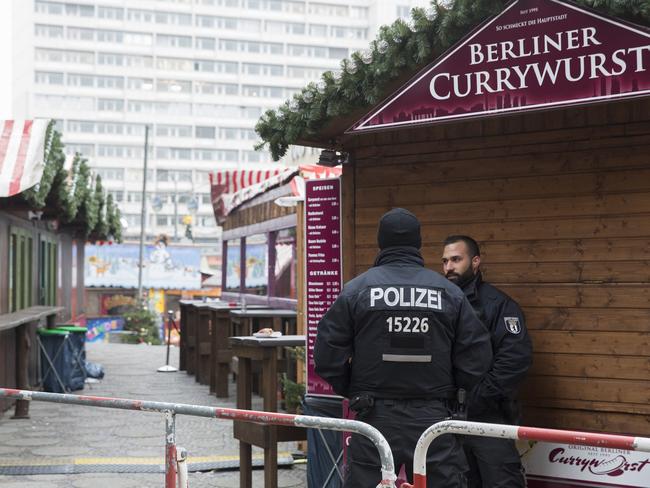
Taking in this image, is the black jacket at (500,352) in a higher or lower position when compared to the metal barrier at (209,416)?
higher

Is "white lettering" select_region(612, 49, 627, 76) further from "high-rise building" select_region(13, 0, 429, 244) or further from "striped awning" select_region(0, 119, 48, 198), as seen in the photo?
"high-rise building" select_region(13, 0, 429, 244)

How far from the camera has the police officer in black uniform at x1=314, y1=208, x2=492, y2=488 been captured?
15.6ft

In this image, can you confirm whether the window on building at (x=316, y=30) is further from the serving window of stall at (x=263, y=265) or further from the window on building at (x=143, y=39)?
the serving window of stall at (x=263, y=265)

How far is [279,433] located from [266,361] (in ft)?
1.68

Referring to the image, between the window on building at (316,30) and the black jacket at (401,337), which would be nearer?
the black jacket at (401,337)

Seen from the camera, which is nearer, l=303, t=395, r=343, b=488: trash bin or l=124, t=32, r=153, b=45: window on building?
l=303, t=395, r=343, b=488: trash bin

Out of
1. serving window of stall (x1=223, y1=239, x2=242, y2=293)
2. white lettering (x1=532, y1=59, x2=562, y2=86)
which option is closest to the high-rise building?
serving window of stall (x1=223, y1=239, x2=242, y2=293)

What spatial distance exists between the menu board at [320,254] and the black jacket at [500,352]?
1.58 metres

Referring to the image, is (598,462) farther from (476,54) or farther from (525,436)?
(476,54)

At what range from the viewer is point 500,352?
5.68 meters

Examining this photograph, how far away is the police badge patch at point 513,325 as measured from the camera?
571 cm

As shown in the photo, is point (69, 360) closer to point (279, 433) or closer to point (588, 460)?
point (279, 433)

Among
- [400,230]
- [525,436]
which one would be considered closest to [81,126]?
[400,230]

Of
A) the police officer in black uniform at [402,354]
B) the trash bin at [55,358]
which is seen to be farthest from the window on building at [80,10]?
the police officer in black uniform at [402,354]
